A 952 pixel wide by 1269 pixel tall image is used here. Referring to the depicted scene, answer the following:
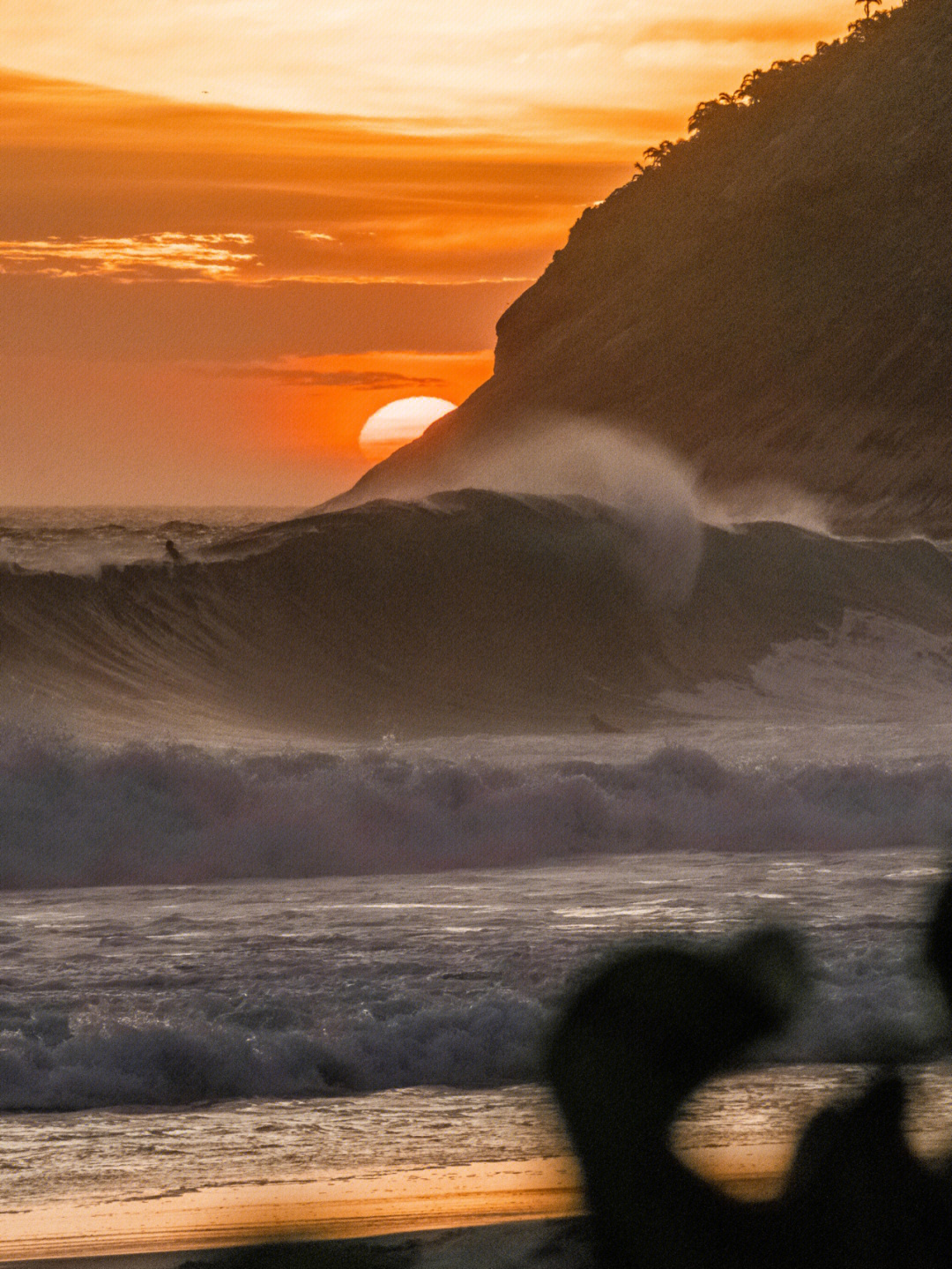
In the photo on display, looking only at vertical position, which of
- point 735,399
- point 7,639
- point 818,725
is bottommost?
point 818,725

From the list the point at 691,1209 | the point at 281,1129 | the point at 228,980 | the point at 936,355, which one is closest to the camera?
the point at 691,1209

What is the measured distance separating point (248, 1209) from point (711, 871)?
9.34m

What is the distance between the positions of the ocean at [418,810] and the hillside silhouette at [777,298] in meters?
39.2

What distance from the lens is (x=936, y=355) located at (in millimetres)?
64875

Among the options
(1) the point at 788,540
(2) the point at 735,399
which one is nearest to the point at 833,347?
(2) the point at 735,399

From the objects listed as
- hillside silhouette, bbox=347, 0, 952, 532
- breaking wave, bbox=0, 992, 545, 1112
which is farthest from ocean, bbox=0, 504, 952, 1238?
hillside silhouette, bbox=347, 0, 952, 532

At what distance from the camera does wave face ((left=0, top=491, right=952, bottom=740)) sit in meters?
18.0

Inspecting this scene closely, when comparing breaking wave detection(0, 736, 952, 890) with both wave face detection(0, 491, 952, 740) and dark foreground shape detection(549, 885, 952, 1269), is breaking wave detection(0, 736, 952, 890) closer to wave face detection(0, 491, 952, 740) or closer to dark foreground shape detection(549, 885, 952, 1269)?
wave face detection(0, 491, 952, 740)

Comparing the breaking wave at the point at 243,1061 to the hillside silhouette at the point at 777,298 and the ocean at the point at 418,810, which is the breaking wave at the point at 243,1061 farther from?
the hillside silhouette at the point at 777,298

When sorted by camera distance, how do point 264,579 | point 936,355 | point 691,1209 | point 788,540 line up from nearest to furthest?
point 691,1209
point 264,579
point 788,540
point 936,355

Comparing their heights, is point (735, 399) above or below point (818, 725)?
above

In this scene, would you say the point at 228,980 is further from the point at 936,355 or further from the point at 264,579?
the point at 936,355

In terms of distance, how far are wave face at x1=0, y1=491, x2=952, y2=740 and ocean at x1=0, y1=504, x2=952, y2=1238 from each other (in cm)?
5

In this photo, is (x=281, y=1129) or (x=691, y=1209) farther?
(x=281, y=1129)
